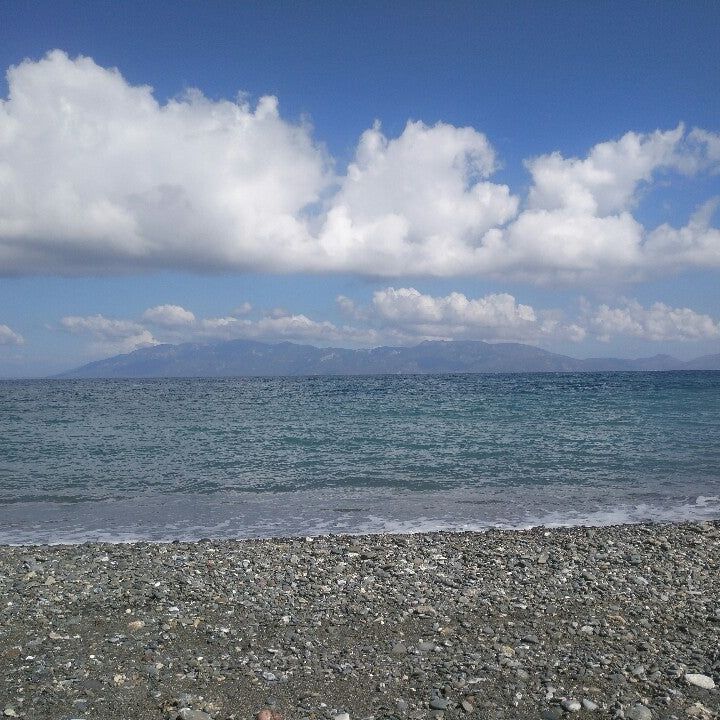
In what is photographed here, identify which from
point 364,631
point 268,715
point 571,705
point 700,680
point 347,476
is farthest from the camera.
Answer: point 347,476

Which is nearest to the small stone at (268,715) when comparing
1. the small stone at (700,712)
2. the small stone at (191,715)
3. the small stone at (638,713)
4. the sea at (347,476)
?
the small stone at (191,715)

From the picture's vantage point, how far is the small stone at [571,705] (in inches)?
272

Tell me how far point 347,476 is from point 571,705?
60.0 feet

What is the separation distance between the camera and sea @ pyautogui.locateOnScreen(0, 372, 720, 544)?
58.7ft

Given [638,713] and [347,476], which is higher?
[638,713]

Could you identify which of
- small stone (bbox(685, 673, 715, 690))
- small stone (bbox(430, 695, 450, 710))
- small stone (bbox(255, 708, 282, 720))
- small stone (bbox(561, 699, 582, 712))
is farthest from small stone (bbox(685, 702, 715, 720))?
small stone (bbox(255, 708, 282, 720))

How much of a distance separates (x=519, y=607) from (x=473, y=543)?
4.01 metres

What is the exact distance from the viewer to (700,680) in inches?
293

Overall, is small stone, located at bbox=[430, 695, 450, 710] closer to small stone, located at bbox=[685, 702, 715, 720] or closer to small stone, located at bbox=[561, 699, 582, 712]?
small stone, located at bbox=[561, 699, 582, 712]

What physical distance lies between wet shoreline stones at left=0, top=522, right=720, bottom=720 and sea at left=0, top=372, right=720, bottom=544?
3964mm

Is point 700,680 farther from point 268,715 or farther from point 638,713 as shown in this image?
point 268,715

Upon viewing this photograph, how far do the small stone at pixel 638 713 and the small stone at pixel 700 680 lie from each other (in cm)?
99

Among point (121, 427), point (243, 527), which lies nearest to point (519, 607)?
point (243, 527)

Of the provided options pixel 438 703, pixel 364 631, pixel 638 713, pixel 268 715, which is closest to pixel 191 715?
pixel 268 715
